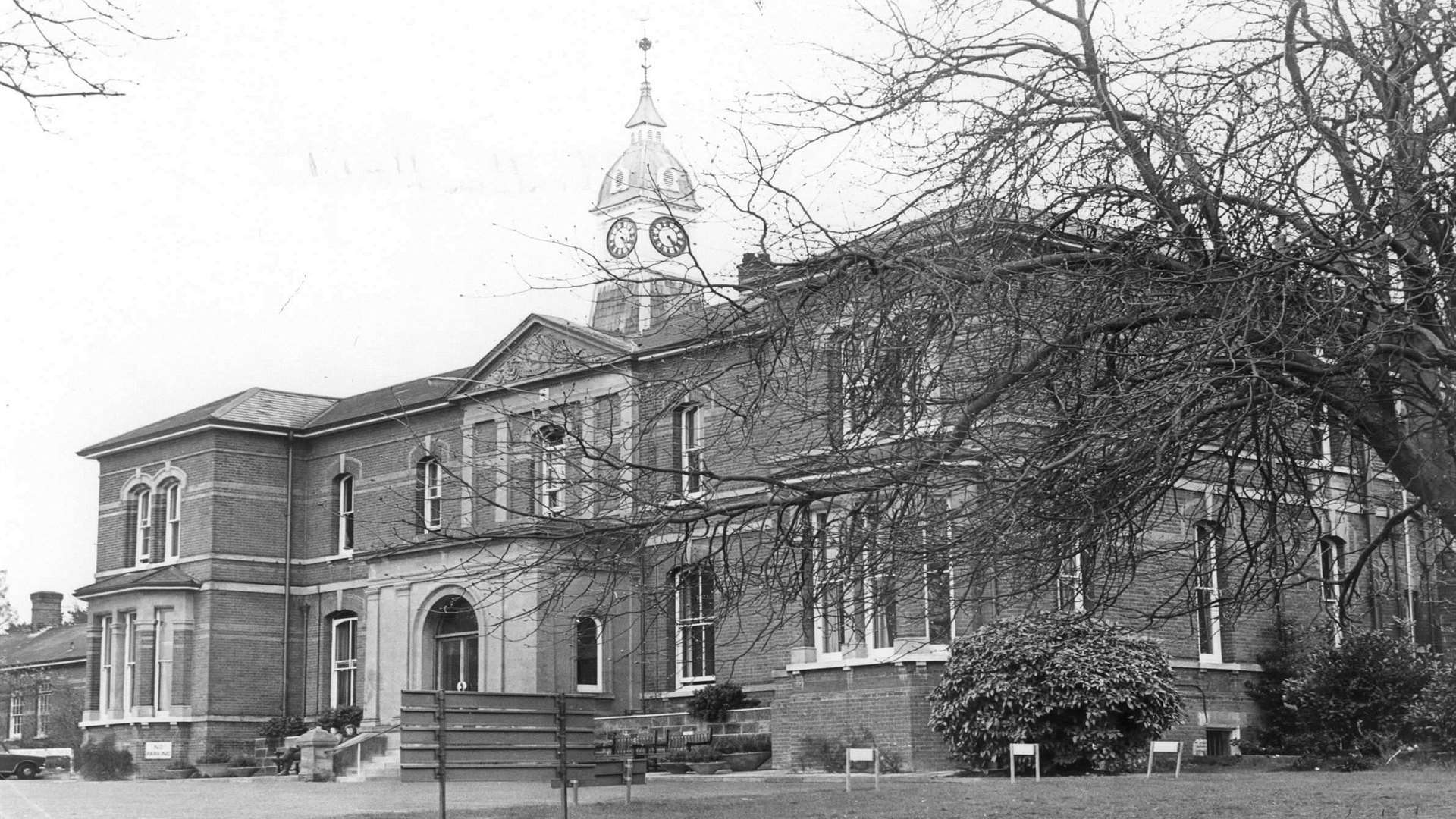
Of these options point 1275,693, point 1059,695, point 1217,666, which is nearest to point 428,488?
point 1217,666

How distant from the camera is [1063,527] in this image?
10094mm

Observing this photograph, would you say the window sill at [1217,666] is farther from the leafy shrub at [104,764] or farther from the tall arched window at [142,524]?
→ the tall arched window at [142,524]

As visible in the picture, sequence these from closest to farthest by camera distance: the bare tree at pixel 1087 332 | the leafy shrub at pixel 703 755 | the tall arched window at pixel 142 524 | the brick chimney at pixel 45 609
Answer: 1. the bare tree at pixel 1087 332
2. the leafy shrub at pixel 703 755
3. the tall arched window at pixel 142 524
4. the brick chimney at pixel 45 609

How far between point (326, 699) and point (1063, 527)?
35.2 meters

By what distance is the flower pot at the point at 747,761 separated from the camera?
103 feet

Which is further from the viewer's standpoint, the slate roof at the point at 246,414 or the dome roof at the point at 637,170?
the dome roof at the point at 637,170

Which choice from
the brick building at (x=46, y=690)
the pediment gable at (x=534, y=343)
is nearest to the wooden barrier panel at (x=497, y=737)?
the pediment gable at (x=534, y=343)

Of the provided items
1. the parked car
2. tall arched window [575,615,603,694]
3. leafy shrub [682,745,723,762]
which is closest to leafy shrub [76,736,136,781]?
the parked car

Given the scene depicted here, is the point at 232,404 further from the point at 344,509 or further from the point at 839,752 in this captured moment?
the point at 839,752

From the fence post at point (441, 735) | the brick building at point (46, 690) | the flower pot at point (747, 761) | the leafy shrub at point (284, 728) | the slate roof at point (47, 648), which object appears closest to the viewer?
the fence post at point (441, 735)

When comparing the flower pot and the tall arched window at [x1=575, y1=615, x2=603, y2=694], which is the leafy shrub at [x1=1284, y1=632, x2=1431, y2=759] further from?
the tall arched window at [x1=575, y1=615, x2=603, y2=694]

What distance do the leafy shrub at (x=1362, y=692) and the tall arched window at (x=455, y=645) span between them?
55.1 ft

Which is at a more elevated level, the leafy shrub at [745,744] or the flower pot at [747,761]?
the leafy shrub at [745,744]

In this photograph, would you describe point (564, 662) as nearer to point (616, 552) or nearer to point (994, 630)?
point (994, 630)
